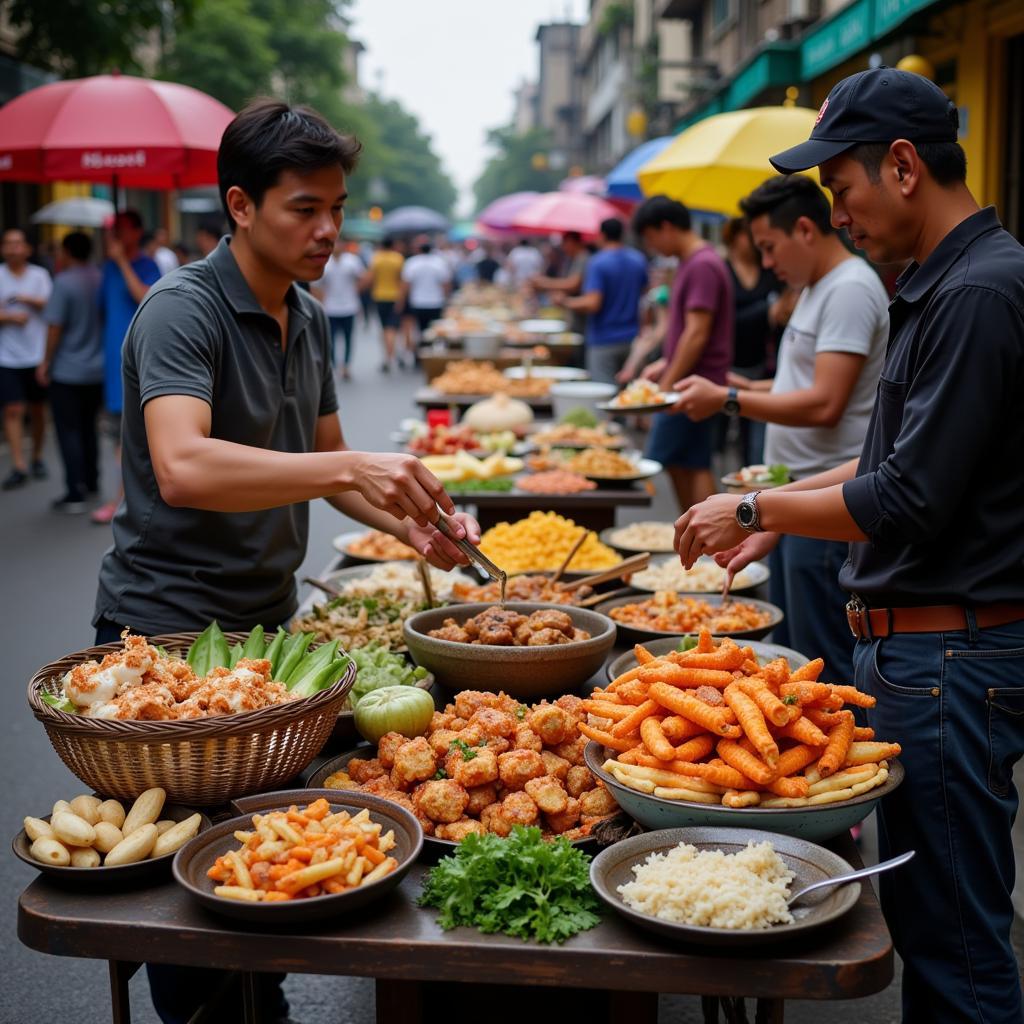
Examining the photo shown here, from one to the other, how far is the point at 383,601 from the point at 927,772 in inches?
71.8

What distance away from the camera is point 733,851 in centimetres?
205

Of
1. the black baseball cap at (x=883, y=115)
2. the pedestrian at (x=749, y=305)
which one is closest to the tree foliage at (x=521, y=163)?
the pedestrian at (x=749, y=305)

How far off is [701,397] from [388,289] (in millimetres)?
18230

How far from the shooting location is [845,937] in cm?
188

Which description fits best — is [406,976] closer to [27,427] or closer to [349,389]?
[27,427]

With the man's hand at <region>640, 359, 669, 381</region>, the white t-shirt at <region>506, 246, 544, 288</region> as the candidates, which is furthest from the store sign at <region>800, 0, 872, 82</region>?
the white t-shirt at <region>506, 246, 544, 288</region>

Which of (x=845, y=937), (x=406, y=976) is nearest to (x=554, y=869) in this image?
(x=406, y=976)

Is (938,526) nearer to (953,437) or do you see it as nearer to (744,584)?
(953,437)

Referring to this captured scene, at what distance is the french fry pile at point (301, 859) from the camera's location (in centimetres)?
188

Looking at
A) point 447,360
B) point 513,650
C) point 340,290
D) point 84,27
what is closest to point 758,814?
point 513,650

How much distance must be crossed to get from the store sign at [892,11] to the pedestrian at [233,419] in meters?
7.16

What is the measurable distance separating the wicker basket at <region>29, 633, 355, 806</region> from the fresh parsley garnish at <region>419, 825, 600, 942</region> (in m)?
0.44

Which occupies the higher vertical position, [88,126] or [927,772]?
[88,126]

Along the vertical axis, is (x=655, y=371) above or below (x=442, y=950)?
above
